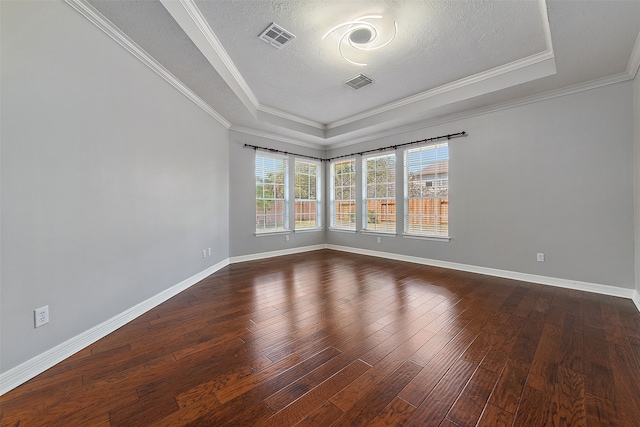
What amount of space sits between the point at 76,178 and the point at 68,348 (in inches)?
49.3

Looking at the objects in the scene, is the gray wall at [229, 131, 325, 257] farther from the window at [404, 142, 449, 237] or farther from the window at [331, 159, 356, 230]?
the window at [404, 142, 449, 237]

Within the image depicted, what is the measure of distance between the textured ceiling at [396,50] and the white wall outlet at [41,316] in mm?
2242

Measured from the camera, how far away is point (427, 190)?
472 cm

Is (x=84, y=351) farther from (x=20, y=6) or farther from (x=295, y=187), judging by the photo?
(x=295, y=187)

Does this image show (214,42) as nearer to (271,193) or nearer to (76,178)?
(76,178)

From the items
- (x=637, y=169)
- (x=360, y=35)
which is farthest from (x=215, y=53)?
(x=637, y=169)

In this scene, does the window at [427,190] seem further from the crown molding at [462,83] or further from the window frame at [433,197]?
the crown molding at [462,83]

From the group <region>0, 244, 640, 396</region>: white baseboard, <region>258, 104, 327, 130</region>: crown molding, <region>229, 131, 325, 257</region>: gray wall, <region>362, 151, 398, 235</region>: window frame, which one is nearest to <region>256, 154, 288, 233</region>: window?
<region>229, 131, 325, 257</region>: gray wall

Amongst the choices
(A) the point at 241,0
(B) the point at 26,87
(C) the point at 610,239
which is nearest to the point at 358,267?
(C) the point at 610,239

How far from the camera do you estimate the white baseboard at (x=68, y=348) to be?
4.97ft

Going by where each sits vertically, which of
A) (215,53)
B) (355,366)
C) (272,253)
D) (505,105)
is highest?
(215,53)

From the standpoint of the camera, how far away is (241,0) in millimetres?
2197

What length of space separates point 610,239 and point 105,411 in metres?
5.04

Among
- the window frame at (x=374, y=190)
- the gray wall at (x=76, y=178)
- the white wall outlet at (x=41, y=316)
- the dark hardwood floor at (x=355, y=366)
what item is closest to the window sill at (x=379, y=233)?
the window frame at (x=374, y=190)
